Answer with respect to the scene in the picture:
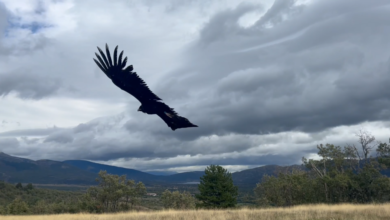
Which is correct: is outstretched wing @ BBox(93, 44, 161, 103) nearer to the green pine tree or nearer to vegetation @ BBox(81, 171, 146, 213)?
the green pine tree

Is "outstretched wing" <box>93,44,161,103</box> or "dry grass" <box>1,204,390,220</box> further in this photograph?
"dry grass" <box>1,204,390,220</box>

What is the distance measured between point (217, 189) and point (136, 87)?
92.5 ft

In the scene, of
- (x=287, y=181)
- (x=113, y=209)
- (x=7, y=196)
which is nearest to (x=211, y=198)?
(x=287, y=181)

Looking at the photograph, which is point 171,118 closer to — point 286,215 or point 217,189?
point 286,215

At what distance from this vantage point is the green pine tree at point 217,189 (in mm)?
31328

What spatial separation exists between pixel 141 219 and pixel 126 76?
11111 millimetres

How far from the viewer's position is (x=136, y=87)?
17.9 feet

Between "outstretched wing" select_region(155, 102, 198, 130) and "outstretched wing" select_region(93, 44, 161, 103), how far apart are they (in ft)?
0.60

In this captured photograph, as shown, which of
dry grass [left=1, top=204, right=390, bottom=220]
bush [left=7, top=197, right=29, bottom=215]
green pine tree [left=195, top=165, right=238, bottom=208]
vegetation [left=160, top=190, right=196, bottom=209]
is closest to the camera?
dry grass [left=1, top=204, right=390, bottom=220]

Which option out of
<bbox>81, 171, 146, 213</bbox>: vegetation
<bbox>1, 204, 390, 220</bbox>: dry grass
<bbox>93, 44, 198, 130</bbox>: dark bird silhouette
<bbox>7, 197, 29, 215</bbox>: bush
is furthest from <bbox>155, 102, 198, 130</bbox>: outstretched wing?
<bbox>7, 197, 29, 215</bbox>: bush

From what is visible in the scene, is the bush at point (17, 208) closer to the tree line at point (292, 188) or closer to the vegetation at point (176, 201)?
the tree line at point (292, 188)

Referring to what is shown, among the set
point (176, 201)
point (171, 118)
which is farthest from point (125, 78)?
point (176, 201)

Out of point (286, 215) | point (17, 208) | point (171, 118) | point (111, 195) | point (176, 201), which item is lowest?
point (176, 201)

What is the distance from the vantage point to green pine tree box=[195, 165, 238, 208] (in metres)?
31.3
